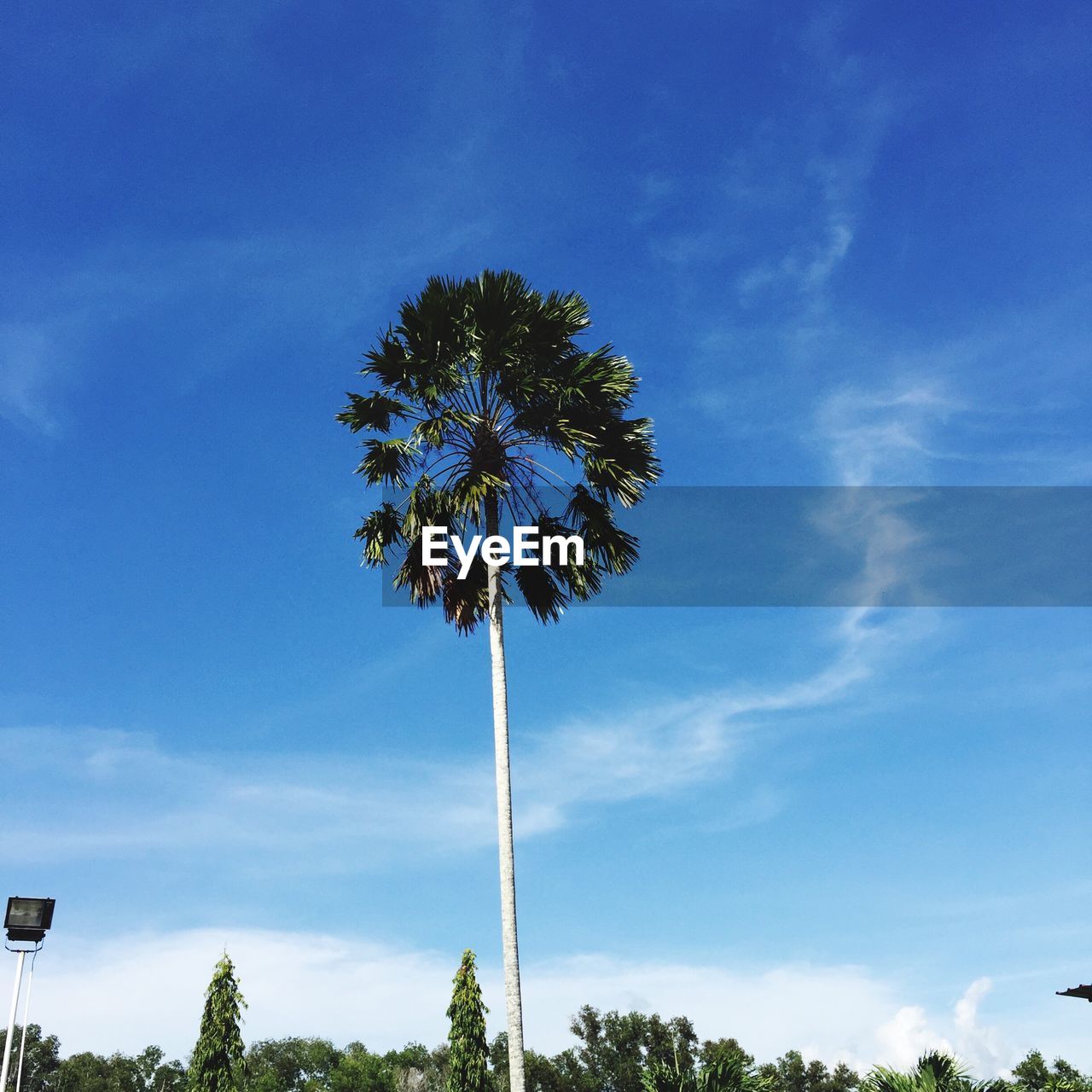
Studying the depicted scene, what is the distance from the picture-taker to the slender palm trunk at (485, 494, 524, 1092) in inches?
613

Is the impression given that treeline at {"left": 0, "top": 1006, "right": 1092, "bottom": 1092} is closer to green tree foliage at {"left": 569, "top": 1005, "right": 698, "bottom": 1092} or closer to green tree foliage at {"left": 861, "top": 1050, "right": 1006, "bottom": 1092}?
green tree foliage at {"left": 569, "top": 1005, "right": 698, "bottom": 1092}

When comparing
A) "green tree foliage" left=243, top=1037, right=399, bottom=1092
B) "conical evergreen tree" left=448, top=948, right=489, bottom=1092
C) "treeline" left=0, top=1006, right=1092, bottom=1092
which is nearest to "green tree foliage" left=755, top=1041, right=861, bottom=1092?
"treeline" left=0, top=1006, right=1092, bottom=1092

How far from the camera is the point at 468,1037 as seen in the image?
66.8ft

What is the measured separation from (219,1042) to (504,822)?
9.61m

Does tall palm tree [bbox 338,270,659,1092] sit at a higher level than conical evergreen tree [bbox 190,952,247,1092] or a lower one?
higher

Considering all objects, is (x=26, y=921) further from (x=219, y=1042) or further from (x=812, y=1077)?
(x=812, y=1077)

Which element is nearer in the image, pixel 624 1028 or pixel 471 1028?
pixel 471 1028

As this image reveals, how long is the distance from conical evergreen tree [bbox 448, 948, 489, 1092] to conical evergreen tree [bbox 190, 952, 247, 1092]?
4.80 metres

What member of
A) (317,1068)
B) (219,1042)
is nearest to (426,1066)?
(317,1068)

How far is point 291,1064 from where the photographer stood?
4240 inches

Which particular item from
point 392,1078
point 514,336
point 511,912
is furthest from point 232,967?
point 392,1078

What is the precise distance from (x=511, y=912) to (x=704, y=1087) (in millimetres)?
3888

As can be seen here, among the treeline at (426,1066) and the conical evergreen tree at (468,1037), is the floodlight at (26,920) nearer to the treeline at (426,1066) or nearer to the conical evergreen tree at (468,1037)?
the conical evergreen tree at (468,1037)

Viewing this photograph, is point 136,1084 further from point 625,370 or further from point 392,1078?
point 625,370
